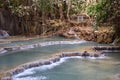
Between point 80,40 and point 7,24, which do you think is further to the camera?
point 7,24

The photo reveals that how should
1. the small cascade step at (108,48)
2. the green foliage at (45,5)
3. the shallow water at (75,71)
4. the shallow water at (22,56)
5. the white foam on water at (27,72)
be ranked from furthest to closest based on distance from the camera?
the green foliage at (45,5)
the small cascade step at (108,48)
the shallow water at (22,56)
the white foam on water at (27,72)
the shallow water at (75,71)

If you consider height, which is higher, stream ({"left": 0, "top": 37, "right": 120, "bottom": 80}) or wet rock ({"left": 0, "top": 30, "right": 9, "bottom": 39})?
stream ({"left": 0, "top": 37, "right": 120, "bottom": 80})

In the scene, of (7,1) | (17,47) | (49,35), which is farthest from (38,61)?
(7,1)

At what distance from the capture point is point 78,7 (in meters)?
39.1

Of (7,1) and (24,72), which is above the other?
(7,1)

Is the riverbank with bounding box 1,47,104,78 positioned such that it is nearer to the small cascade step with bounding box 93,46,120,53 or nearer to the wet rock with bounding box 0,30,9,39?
the small cascade step with bounding box 93,46,120,53

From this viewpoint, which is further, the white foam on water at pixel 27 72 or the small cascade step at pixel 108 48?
the small cascade step at pixel 108 48

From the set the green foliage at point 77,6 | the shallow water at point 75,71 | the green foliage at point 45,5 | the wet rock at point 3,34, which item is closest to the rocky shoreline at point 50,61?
the shallow water at point 75,71

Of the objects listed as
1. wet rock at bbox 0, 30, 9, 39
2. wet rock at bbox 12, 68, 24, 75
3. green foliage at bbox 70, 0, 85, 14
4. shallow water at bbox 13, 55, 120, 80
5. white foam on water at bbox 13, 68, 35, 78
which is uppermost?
green foliage at bbox 70, 0, 85, 14

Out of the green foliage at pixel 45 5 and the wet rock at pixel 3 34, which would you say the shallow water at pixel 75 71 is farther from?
the green foliage at pixel 45 5

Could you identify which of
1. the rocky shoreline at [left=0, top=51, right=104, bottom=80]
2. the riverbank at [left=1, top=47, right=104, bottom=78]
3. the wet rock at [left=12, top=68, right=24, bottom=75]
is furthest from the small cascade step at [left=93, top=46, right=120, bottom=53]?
the wet rock at [left=12, top=68, right=24, bottom=75]

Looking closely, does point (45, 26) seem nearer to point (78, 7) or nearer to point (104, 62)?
point (78, 7)

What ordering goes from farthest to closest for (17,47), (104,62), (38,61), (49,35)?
(49,35) < (17,47) < (104,62) < (38,61)

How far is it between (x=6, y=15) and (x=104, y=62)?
743 inches
